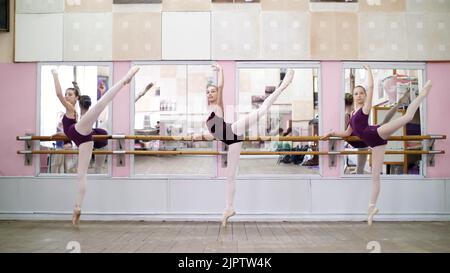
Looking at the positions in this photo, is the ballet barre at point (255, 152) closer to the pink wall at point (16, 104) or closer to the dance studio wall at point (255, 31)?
the pink wall at point (16, 104)

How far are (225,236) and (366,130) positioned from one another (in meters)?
2.25

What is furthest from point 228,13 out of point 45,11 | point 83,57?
point 45,11

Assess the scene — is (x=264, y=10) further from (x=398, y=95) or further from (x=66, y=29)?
(x=66, y=29)

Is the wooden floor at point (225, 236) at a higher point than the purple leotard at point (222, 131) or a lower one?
lower

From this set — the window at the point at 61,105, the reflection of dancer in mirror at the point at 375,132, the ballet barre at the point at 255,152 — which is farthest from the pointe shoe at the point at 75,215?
the reflection of dancer in mirror at the point at 375,132

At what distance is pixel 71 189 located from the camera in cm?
685

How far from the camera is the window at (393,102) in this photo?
271 inches

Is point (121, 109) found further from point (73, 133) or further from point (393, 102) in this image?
point (393, 102)

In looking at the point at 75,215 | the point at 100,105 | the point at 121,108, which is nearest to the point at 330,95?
the point at 121,108

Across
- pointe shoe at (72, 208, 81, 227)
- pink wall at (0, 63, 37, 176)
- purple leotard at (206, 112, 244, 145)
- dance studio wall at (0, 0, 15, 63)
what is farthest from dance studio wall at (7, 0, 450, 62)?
pointe shoe at (72, 208, 81, 227)

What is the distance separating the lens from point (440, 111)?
6941mm

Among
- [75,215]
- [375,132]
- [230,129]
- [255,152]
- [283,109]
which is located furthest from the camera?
[283,109]

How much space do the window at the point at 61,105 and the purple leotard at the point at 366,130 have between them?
12.6ft

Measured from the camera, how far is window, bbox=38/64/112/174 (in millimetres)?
6969
